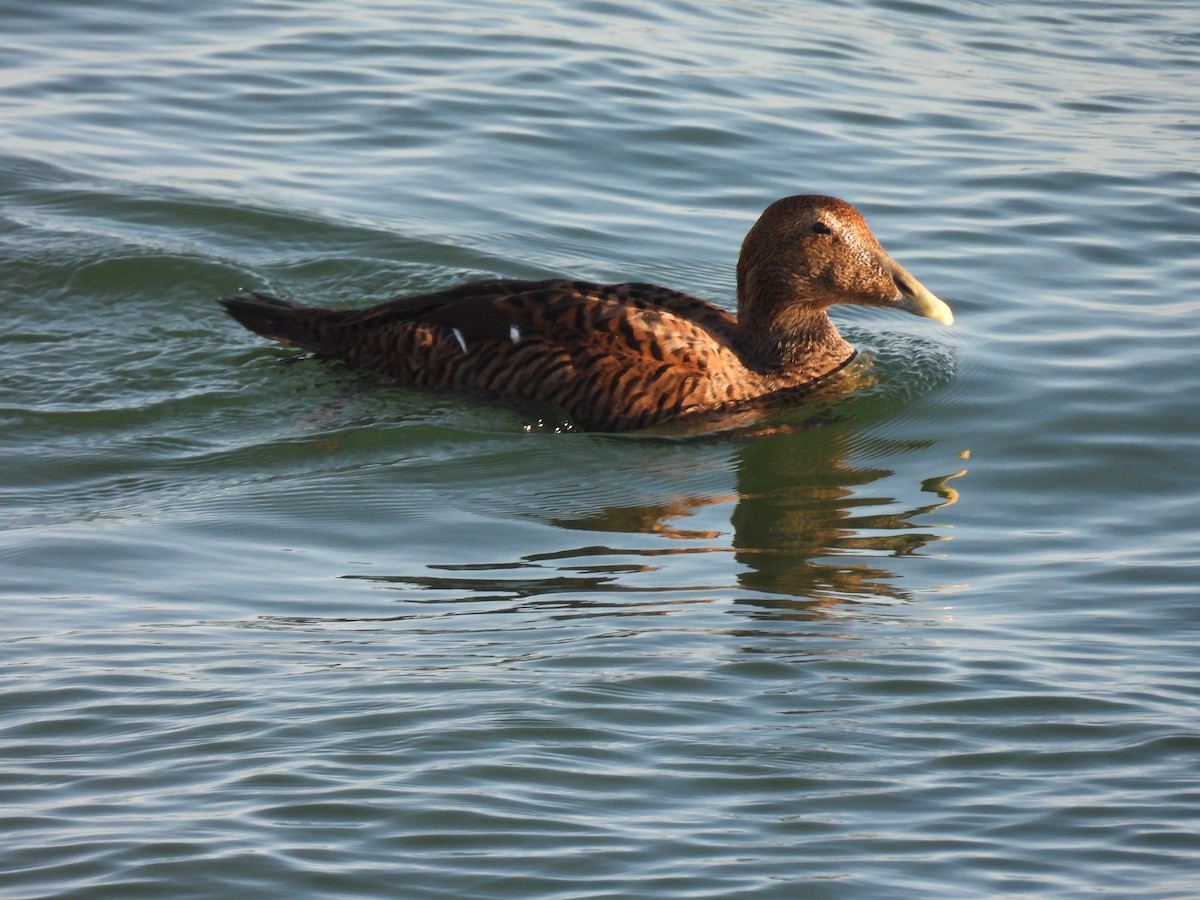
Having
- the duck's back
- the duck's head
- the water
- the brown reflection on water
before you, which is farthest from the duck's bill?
the brown reflection on water

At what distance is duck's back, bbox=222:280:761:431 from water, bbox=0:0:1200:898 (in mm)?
190

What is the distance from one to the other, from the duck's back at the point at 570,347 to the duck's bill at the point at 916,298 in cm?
77

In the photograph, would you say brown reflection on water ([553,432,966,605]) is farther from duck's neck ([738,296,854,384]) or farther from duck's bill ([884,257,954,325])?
duck's bill ([884,257,954,325])

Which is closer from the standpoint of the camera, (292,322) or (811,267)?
(811,267)

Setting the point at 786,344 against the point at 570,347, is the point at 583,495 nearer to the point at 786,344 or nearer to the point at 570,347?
the point at 570,347

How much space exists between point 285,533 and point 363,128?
626cm

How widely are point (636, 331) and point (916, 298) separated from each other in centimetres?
141

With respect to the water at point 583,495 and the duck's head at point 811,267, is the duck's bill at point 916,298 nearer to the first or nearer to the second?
the duck's head at point 811,267

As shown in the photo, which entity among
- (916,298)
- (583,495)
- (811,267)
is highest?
(811,267)

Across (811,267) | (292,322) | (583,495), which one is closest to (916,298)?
(811,267)

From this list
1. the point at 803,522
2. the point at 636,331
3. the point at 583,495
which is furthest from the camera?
the point at 636,331

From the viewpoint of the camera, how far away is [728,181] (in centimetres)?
1194

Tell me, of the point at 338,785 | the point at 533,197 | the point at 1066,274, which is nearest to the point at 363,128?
the point at 533,197

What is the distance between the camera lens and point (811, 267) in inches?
346
